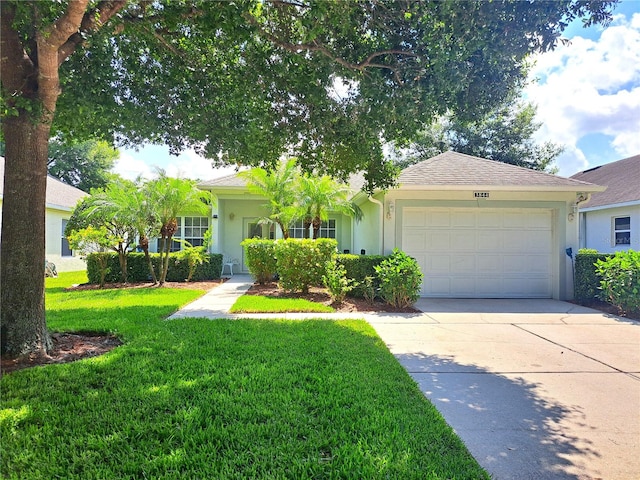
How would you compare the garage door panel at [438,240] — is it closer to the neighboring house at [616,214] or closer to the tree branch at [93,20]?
the neighboring house at [616,214]

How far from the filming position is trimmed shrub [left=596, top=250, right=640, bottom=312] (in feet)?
25.3

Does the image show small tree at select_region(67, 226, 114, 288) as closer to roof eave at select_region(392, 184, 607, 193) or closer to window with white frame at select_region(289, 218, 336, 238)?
window with white frame at select_region(289, 218, 336, 238)

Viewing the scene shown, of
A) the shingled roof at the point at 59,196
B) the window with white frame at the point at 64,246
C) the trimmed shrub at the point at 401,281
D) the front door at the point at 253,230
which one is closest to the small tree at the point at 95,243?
the shingled roof at the point at 59,196

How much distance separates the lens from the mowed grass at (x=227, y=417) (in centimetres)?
238

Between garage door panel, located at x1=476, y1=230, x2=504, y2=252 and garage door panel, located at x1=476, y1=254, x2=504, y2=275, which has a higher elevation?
garage door panel, located at x1=476, y1=230, x2=504, y2=252

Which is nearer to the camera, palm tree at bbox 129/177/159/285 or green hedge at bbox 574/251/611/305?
green hedge at bbox 574/251/611/305

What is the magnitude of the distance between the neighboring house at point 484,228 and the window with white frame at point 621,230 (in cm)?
567

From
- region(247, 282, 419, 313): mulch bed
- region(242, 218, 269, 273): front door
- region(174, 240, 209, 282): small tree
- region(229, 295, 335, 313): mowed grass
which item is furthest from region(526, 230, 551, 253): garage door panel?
region(174, 240, 209, 282): small tree

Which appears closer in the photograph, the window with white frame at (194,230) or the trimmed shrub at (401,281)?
the trimmed shrub at (401,281)

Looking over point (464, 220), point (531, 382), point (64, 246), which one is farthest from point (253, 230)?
point (531, 382)

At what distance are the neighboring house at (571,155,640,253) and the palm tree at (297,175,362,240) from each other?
33.0ft

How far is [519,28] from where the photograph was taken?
14.8ft

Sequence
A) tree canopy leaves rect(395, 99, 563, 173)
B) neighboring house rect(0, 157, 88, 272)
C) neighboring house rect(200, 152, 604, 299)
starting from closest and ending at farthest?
neighboring house rect(200, 152, 604, 299)
neighboring house rect(0, 157, 88, 272)
tree canopy leaves rect(395, 99, 563, 173)

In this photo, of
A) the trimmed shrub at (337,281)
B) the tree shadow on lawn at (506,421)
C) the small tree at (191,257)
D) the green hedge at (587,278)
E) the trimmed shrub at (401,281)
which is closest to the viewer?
the tree shadow on lawn at (506,421)
